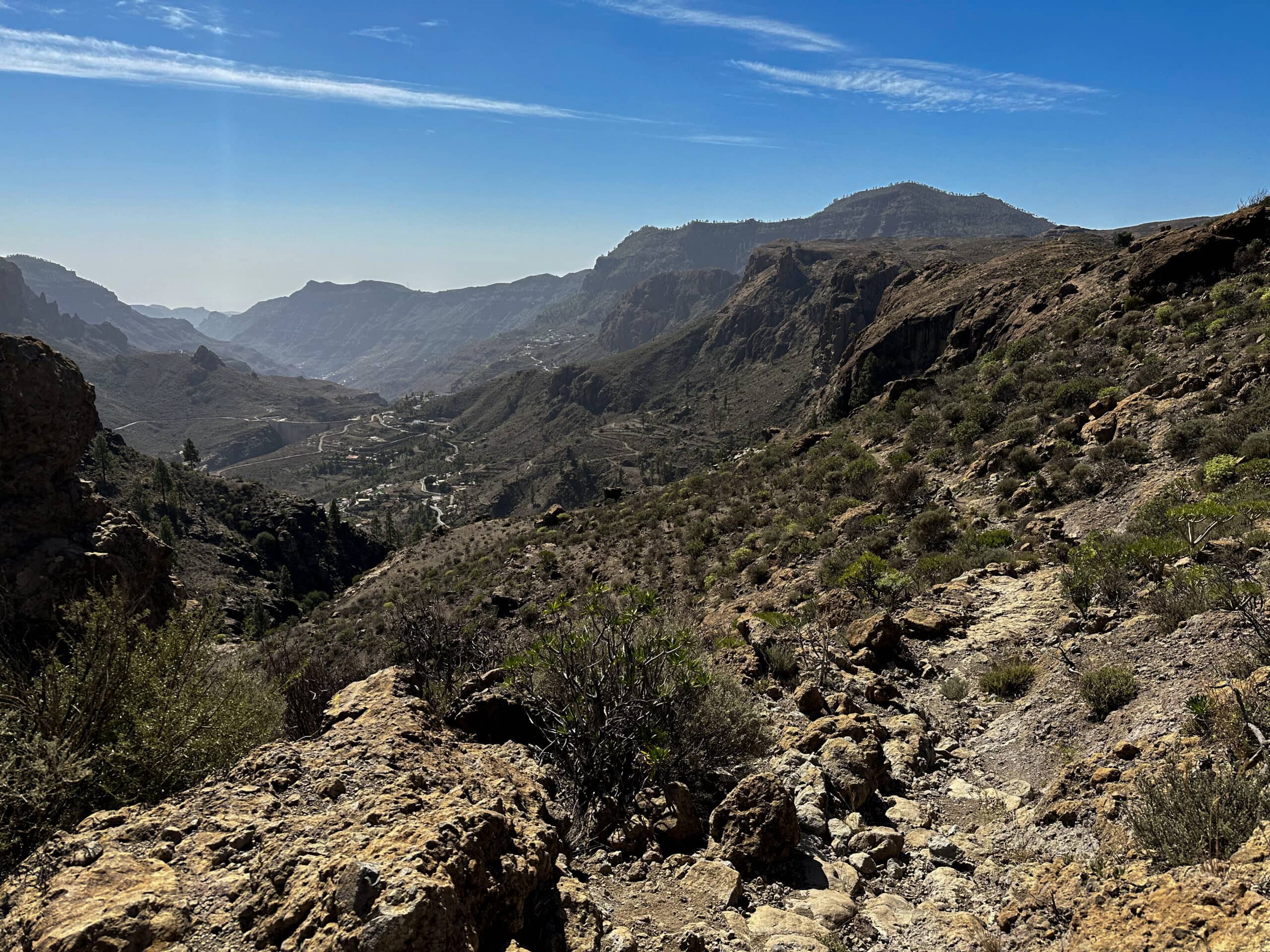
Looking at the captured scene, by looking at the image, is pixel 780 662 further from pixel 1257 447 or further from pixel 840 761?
pixel 1257 447

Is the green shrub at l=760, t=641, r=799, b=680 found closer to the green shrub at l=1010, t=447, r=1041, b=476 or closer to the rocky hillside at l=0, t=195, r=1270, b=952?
the rocky hillside at l=0, t=195, r=1270, b=952

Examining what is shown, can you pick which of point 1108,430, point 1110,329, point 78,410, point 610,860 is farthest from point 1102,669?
point 78,410

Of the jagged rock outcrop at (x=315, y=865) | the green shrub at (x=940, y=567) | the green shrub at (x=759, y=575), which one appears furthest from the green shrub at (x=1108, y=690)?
the green shrub at (x=759, y=575)

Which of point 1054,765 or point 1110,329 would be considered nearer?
point 1054,765

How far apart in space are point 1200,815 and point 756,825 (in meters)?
2.69

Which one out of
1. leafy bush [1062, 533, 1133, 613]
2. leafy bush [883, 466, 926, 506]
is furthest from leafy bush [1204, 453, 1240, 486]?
leafy bush [883, 466, 926, 506]

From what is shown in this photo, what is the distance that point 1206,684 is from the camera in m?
4.90

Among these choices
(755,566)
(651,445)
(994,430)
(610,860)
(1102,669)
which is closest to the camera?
(610,860)

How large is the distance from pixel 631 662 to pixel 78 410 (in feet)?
79.1

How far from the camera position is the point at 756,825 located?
4688 millimetres

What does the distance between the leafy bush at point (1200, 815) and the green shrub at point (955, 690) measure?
11.4 ft

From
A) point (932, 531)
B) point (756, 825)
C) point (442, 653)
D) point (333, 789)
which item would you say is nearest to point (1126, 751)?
point (756, 825)

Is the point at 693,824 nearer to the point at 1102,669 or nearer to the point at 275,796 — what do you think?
the point at 275,796

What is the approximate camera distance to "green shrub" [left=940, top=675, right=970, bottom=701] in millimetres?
7211
